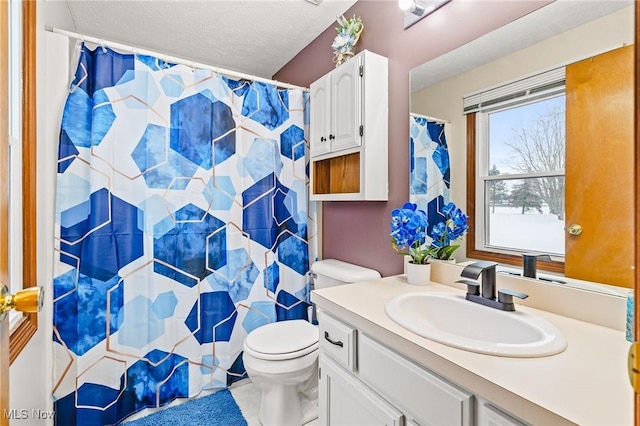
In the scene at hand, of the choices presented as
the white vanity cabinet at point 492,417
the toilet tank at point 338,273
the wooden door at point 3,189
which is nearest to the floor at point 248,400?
the toilet tank at point 338,273

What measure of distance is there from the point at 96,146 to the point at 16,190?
1.56 ft

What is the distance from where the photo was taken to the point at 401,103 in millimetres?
1591

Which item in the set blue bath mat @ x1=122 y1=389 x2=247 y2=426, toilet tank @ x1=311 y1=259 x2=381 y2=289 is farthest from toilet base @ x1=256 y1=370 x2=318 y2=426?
toilet tank @ x1=311 y1=259 x2=381 y2=289

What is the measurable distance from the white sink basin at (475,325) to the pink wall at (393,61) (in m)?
0.46

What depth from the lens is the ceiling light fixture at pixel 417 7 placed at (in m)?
1.39

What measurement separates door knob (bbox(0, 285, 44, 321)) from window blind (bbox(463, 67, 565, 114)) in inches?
57.9

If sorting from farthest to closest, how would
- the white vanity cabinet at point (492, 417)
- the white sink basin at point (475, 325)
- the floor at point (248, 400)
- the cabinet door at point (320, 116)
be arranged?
the cabinet door at point (320, 116) < the floor at point (248, 400) < the white sink basin at point (475, 325) < the white vanity cabinet at point (492, 417)

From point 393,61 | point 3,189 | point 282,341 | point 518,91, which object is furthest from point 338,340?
point 393,61

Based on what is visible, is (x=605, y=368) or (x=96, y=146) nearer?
(x=605, y=368)

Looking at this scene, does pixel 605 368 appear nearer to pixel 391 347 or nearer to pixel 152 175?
pixel 391 347

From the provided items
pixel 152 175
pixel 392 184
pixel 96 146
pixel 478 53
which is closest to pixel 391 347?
pixel 392 184

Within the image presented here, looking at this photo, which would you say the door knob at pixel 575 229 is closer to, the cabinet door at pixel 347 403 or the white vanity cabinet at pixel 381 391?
the white vanity cabinet at pixel 381 391

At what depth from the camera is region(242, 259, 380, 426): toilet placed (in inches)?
57.9

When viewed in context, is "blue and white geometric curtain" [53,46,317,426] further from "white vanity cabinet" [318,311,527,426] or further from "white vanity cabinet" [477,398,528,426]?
"white vanity cabinet" [477,398,528,426]
